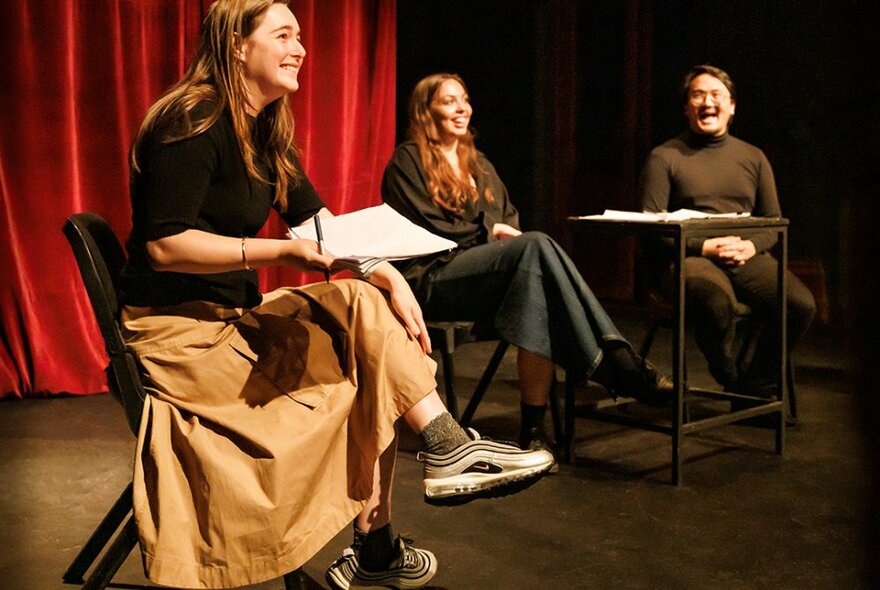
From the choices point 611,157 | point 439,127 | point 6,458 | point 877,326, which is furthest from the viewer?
point 611,157

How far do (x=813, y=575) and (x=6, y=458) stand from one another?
221cm

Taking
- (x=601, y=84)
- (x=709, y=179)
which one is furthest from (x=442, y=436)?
(x=601, y=84)

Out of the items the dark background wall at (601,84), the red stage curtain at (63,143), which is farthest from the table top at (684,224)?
the dark background wall at (601,84)

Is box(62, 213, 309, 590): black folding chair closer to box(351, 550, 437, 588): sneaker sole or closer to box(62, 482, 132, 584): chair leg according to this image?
box(62, 482, 132, 584): chair leg

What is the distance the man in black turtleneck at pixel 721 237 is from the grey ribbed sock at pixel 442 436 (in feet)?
5.29

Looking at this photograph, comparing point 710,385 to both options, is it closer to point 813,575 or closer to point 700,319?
point 700,319

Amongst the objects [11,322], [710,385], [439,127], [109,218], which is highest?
[439,127]

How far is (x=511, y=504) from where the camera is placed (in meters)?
2.47

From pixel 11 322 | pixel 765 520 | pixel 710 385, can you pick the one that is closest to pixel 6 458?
pixel 11 322

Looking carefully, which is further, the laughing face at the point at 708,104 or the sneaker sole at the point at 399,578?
the laughing face at the point at 708,104

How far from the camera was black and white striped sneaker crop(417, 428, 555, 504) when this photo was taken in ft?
5.43

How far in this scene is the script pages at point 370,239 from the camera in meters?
1.62

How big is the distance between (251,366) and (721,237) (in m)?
1.97

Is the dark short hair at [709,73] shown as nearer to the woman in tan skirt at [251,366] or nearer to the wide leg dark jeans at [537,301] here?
the wide leg dark jeans at [537,301]
